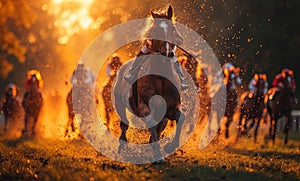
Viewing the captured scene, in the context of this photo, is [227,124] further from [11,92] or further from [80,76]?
[11,92]

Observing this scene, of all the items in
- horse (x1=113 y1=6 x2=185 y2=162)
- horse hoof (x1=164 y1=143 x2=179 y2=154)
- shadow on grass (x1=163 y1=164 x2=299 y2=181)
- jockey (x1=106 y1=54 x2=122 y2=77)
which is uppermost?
jockey (x1=106 y1=54 x2=122 y2=77)

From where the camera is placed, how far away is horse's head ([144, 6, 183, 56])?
1056 cm

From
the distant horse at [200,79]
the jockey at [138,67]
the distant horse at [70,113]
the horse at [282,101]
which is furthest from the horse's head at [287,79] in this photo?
the jockey at [138,67]

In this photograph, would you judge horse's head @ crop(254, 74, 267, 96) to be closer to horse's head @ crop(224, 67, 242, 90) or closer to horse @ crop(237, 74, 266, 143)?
horse @ crop(237, 74, 266, 143)

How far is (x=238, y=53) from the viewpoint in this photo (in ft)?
132

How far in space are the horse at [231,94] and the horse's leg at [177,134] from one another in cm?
788

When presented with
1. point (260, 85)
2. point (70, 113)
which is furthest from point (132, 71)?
point (260, 85)

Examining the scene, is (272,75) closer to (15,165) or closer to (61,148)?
(61,148)

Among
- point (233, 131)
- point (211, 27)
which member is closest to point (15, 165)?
point (233, 131)

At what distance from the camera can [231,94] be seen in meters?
19.2

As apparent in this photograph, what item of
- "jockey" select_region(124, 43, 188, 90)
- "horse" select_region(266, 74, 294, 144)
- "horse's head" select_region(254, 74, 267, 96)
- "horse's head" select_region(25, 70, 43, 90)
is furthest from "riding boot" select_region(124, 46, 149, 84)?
"horse" select_region(266, 74, 294, 144)

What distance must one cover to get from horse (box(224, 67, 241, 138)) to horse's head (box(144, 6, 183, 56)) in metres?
8.40

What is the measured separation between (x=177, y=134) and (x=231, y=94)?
28.1 feet

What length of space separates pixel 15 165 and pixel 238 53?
103 ft
